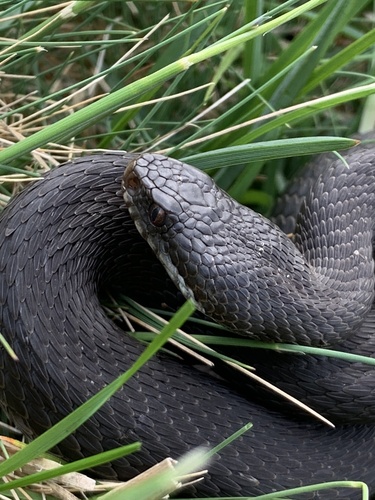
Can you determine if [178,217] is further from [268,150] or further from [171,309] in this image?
[171,309]

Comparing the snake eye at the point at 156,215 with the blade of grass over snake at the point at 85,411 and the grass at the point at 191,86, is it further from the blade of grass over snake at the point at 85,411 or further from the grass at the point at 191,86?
the blade of grass over snake at the point at 85,411

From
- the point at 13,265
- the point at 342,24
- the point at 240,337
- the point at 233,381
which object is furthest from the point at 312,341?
the point at 342,24

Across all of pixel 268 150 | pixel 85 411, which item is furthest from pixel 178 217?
pixel 85 411

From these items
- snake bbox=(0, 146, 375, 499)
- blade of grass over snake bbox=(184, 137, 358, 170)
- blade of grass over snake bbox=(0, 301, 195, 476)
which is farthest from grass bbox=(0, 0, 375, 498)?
snake bbox=(0, 146, 375, 499)

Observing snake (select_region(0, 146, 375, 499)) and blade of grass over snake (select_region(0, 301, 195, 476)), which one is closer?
blade of grass over snake (select_region(0, 301, 195, 476))

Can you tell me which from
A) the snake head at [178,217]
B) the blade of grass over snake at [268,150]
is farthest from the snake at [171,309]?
the blade of grass over snake at [268,150]

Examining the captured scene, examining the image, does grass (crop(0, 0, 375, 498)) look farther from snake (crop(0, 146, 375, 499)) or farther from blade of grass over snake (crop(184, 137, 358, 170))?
snake (crop(0, 146, 375, 499))
